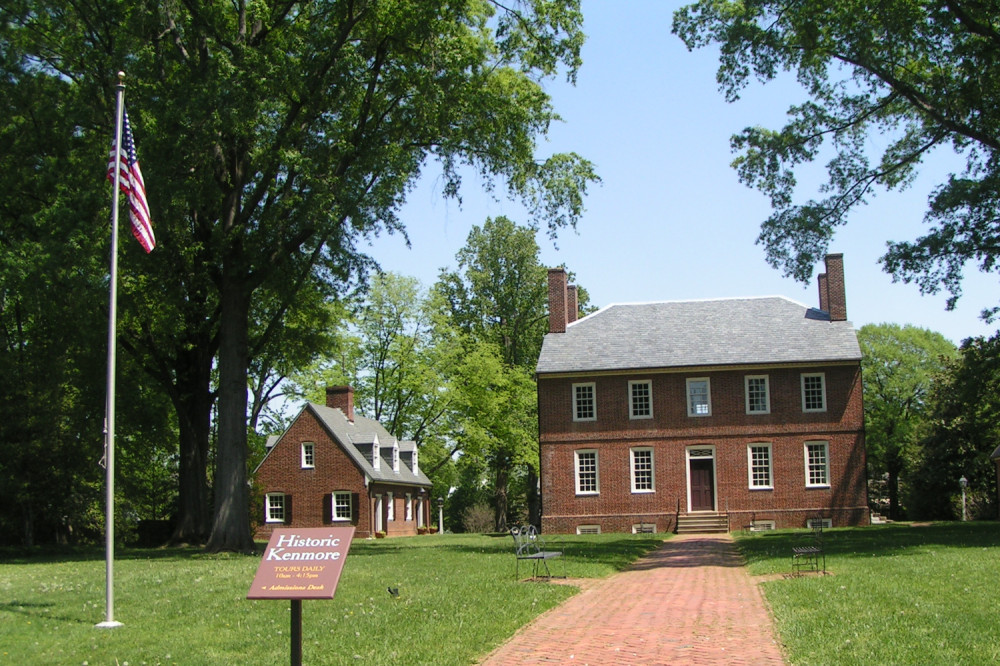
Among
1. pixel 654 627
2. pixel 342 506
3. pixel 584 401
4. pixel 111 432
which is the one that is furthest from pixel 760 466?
pixel 111 432

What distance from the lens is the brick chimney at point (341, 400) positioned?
48781 millimetres

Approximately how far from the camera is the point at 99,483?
32.4 m

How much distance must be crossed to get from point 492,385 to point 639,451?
52.1 ft

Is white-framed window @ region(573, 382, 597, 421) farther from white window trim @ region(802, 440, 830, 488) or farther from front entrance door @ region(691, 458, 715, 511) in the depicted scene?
white window trim @ region(802, 440, 830, 488)

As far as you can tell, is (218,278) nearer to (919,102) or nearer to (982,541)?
(919,102)

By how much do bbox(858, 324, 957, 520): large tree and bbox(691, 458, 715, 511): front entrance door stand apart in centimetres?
2661

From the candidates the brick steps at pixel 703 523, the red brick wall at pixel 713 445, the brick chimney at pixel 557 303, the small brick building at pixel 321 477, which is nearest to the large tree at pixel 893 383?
the red brick wall at pixel 713 445

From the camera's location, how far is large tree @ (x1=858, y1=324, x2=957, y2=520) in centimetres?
6025

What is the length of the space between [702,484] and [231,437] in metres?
20.9

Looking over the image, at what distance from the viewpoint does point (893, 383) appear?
6156cm

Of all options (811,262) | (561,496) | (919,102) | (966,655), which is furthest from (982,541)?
(561,496)

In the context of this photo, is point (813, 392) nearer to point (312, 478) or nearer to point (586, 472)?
point (586, 472)

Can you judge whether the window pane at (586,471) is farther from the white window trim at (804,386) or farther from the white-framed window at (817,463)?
the white window trim at (804,386)

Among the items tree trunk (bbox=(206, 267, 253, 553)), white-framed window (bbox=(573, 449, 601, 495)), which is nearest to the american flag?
tree trunk (bbox=(206, 267, 253, 553))
